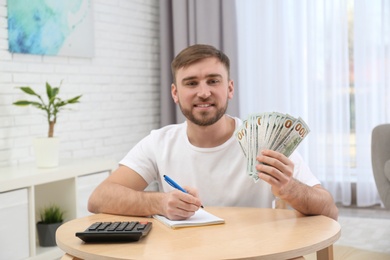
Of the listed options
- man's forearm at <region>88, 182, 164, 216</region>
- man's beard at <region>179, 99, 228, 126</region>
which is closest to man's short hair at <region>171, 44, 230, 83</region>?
man's beard at <region>179, 99, 228, 126</region>

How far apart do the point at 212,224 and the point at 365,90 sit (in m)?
3.21

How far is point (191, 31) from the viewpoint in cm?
495

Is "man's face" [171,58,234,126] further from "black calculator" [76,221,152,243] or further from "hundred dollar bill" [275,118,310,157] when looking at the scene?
"black calculator" [76,221,152,243]

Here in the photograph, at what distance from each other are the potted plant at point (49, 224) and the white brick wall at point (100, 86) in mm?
414

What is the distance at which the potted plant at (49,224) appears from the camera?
330cm

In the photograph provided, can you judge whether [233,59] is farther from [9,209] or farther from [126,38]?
[9,209]

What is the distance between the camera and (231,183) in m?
2.03

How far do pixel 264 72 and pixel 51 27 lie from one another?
1.84 m

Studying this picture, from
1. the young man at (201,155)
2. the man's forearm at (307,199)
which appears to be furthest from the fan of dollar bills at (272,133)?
the young man at (201,155)

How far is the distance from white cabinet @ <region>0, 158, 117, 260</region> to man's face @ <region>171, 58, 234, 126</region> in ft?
4.38

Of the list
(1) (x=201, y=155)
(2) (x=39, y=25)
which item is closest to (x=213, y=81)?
(1) (x=201, y=155)

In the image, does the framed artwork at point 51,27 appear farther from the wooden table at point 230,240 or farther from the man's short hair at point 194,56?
the wooden table at point 230,240

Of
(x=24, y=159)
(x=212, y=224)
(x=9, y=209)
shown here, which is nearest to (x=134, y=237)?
(x=212, y=224)

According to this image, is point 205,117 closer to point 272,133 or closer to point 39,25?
point 272,133
